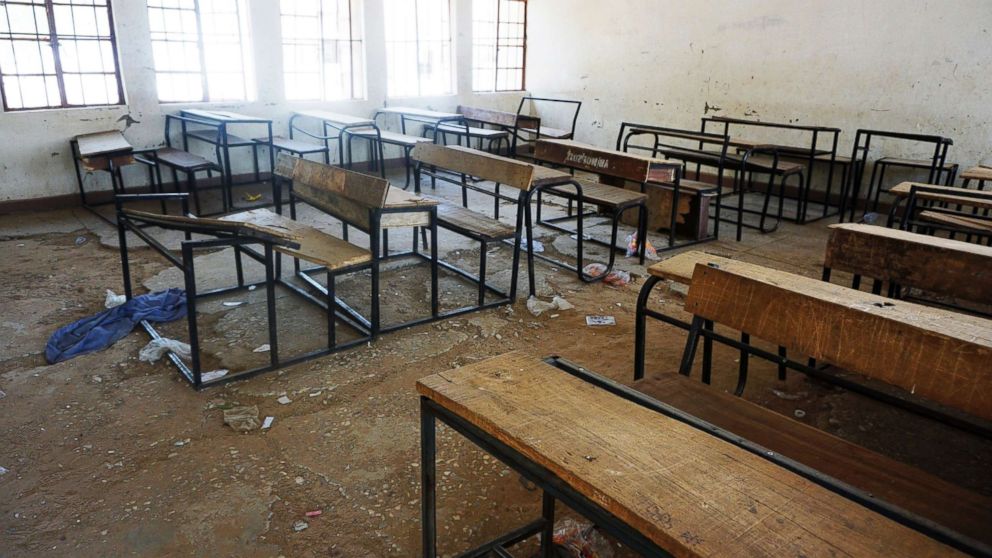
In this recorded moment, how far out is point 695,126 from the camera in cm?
777

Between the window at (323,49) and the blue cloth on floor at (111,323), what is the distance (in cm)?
407

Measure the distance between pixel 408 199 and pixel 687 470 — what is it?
2409 millimetres

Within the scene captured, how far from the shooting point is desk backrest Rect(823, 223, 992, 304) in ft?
7.18

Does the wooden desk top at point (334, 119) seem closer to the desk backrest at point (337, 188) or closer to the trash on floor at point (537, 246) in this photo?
the trash on floor at point (537, 246)

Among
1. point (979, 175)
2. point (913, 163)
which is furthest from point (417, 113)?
point (979, 175)

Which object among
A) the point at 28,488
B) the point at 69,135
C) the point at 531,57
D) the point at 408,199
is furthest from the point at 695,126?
the point at 28,488

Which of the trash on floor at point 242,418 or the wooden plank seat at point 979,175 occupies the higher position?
the wooden plank seat at point 979,175

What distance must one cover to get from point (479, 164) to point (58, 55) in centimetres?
412

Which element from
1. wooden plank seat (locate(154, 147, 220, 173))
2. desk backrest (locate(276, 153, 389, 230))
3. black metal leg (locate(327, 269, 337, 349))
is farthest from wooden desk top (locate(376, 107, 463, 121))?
black metal leg (locate(327, 269, 337, 349))

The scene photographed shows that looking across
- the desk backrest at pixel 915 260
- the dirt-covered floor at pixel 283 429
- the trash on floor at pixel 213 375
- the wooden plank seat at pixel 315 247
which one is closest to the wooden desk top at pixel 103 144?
the dirt-covered floor at pixel 283 429

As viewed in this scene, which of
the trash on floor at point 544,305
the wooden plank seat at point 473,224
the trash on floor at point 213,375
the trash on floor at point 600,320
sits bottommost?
the trash on floor at point 600,320

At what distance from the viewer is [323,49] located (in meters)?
7.32

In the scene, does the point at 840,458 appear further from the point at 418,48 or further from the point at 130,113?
the point at 418,48

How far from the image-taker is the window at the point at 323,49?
707cm
